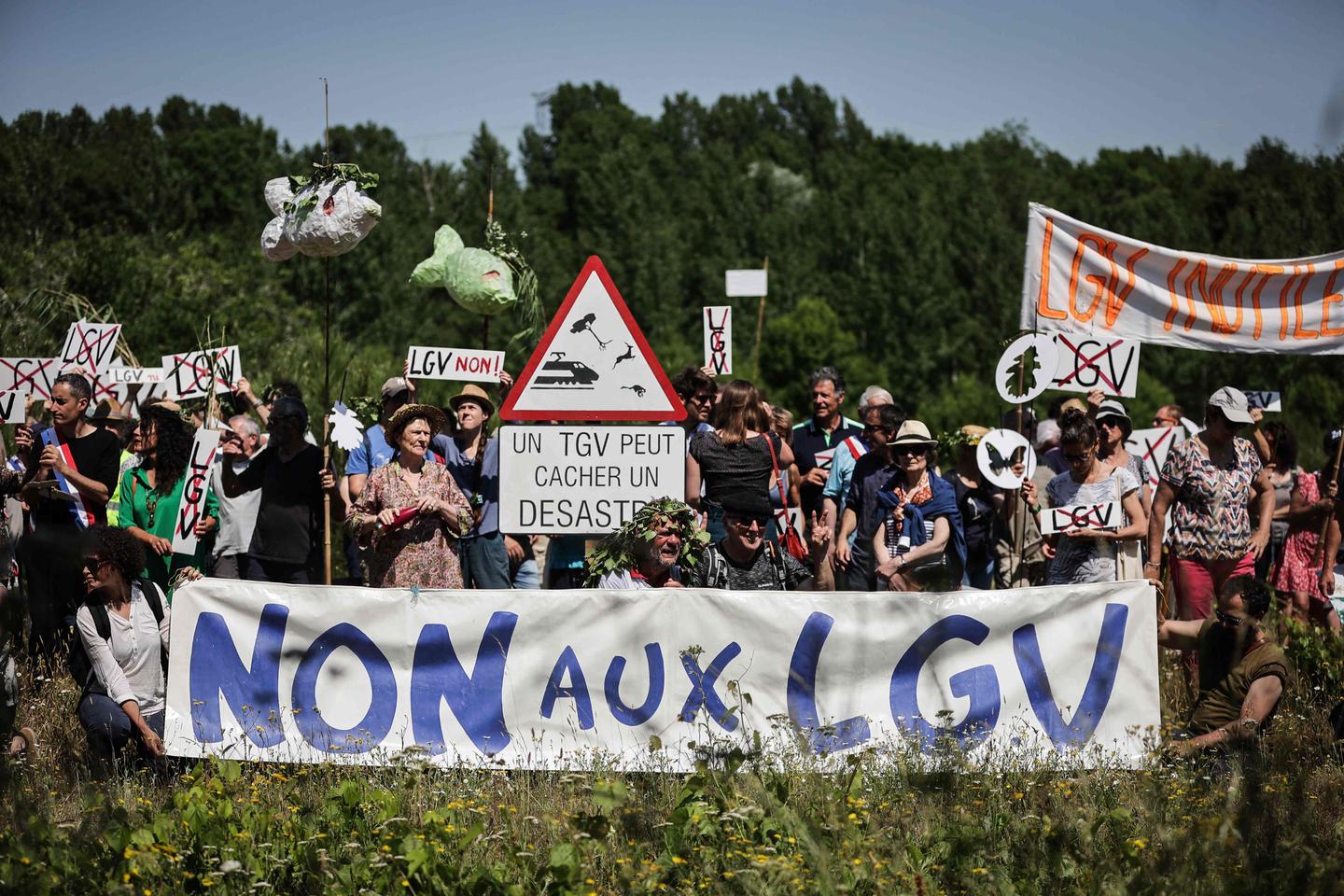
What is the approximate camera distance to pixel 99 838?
5016 millimetres

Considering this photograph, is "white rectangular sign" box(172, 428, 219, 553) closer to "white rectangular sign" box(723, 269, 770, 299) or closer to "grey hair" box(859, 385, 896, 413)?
"grey hair" box(859, 385, 896, 413)

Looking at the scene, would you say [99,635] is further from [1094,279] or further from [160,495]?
[1094,279]

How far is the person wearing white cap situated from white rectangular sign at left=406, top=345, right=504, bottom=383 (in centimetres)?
435

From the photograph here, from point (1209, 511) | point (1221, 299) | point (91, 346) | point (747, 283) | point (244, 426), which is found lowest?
point (1209, 511)

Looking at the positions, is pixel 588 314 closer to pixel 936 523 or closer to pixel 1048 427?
pixel 936 523

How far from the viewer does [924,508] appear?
802cm

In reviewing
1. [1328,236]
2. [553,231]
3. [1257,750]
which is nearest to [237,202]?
[553,231]

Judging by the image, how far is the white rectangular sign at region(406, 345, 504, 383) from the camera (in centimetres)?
918

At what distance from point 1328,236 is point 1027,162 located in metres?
42.7

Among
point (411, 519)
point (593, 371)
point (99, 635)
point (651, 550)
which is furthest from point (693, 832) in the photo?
point (99, 635)

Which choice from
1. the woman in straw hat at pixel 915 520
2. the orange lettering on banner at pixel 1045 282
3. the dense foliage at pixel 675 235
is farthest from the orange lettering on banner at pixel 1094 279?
the dense foliage at pixel 675 235

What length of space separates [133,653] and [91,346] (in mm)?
4934

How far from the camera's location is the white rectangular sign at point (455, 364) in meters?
9.18

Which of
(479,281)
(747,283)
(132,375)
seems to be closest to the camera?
(479,281)
